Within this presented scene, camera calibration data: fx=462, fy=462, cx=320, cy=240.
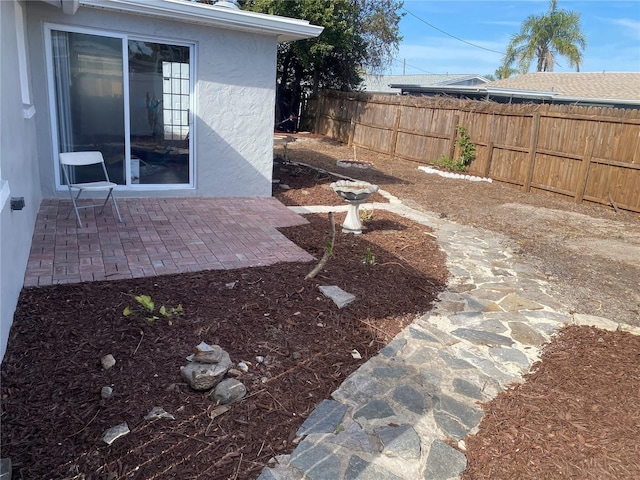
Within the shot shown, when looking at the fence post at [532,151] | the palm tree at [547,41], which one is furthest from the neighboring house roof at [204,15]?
the palm tree at [547,41]

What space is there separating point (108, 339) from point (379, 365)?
6.36 feet

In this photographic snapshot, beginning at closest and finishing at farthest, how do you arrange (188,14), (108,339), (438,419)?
(438,419)
(108,339)
(188,14)

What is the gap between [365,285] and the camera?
4660 mm

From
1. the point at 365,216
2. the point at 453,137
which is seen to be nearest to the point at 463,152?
the point at 453,137

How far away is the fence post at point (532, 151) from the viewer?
10828mm

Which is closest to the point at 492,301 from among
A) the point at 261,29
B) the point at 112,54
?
the point at 261,29

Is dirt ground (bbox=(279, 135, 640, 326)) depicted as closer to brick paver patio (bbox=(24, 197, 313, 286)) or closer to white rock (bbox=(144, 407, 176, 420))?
brick paver patio (bbox=(24, 197, 313, 286))

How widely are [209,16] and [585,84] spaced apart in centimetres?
1906

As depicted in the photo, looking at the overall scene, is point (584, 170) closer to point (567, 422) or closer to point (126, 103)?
point (567, 422)

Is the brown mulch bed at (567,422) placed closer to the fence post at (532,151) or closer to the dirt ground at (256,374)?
the dirt ground at (256,374)

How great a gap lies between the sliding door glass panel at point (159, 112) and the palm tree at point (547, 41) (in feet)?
91.9

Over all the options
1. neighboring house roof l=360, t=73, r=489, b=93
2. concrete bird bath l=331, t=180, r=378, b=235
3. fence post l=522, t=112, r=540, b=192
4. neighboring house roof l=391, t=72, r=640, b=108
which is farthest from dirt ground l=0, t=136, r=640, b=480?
neighboring house roof l=360, t=73, r=489, b=93

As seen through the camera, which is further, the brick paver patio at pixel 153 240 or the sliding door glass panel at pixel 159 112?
the sliding door glass panel at pixel 159 112

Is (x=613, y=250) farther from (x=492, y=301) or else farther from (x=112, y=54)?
(x=112, y=54)
